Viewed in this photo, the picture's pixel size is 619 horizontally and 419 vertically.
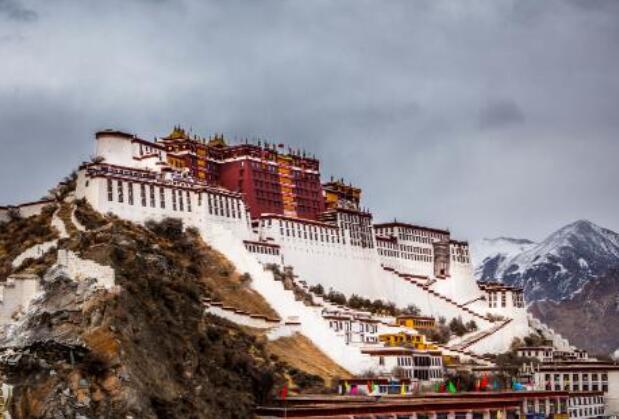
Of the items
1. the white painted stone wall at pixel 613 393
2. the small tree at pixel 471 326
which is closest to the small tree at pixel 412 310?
the small tree at pixel 471 326

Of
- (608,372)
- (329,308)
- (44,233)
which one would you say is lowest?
(608,372)

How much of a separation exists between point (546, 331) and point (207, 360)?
55.3 metres

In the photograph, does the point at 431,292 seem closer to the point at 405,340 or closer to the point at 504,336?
the point at 504,336

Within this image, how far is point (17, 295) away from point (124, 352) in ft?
26.2

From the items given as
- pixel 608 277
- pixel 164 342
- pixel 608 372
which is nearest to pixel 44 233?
pixel 164 342

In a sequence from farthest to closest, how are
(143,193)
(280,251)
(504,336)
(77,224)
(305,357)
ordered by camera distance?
(504,336), (280,251), (143,193), (305,357), (77,224)

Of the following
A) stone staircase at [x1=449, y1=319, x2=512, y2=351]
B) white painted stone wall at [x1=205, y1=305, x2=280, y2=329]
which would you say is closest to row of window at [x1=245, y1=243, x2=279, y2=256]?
white painted stone wall at [x1=205, y1=305, x2=280, y2=329]

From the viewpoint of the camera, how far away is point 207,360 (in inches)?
2026

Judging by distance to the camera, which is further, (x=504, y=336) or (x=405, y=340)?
(x=504, y=336)

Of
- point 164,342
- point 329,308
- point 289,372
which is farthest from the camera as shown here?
point 329,308

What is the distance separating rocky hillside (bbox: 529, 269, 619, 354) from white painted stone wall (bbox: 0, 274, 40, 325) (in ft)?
360

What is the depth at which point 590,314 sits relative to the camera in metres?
167

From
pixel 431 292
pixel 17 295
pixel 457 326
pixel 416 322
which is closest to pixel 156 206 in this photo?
pixel 416 322

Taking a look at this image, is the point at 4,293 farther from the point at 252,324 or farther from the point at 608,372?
the point at 608,372
